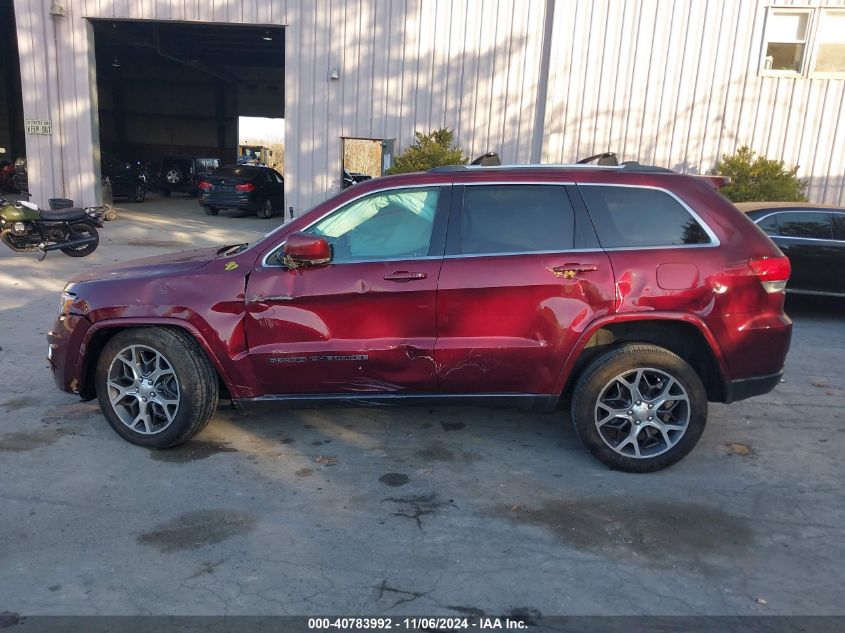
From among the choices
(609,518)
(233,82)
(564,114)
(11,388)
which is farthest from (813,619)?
(233,82)

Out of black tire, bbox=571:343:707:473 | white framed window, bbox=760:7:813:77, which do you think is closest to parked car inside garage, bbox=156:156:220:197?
white framed window, bbox=760:7:813:77

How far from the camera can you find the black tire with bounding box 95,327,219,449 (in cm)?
409

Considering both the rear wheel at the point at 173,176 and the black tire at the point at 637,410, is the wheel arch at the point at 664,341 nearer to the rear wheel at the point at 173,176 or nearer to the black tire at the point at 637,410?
the black tire at the point at 637,410

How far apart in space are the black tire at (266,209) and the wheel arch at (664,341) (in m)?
16.9

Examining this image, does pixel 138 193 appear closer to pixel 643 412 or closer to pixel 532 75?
pixel 532 75

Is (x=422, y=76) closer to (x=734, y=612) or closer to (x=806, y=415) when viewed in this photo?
(x=806, y=415)

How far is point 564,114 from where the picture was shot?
1415 cm

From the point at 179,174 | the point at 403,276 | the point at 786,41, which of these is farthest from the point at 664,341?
the point at 179,174

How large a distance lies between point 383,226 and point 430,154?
33.2ft

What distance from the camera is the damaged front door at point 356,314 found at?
13.0 feet

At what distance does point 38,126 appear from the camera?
15.9 meters

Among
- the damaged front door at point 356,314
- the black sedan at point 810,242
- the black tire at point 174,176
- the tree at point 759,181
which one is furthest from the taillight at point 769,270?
the black tire at point 174,176

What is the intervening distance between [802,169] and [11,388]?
14.7 meters

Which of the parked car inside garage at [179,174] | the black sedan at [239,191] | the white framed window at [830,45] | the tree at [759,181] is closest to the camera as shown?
the tree at [759,181]
